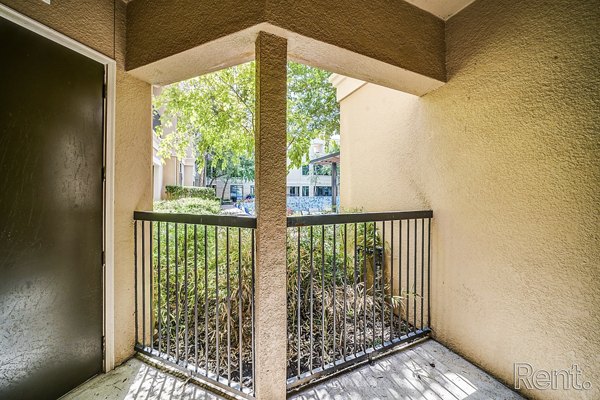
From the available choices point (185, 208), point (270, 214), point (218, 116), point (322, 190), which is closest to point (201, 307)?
point (270, 214)

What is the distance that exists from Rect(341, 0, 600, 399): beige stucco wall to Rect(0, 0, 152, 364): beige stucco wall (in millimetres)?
2620

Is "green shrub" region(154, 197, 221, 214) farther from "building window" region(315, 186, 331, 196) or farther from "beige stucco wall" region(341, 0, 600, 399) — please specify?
"building window" region(315, 186, 331, 196)

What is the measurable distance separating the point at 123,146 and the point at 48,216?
0.71 m

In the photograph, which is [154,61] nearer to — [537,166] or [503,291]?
[537,166]

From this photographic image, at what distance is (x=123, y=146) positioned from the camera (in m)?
2.05

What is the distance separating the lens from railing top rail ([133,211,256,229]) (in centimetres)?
165

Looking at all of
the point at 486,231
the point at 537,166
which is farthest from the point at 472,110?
the point at 486,231

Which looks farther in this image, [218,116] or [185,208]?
[185,208]

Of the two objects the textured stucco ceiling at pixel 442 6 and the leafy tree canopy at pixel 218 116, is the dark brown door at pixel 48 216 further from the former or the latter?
the textured stucco ceiling at pixel 442 6

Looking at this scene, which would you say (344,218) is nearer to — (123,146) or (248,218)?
(248,218)

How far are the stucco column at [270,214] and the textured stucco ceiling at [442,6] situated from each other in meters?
1.29

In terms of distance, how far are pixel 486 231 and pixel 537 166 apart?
0.58m

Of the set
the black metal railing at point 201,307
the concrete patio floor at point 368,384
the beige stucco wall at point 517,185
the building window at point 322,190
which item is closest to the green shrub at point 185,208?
the black metal railing at point 201,307

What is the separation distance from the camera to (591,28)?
1.46 meters
